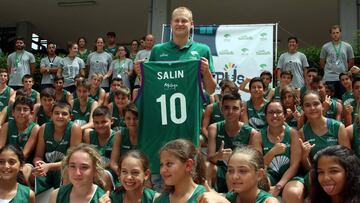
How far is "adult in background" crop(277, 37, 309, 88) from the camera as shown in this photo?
8.93m

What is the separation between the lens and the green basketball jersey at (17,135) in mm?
5602

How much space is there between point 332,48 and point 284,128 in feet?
15.2

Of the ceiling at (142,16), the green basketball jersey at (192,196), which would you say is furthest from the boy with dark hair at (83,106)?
the ceiling at (142,16)

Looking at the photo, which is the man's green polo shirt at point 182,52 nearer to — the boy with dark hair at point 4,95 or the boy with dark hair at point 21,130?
the boy with dark hair at point 21,130

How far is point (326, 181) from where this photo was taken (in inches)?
118

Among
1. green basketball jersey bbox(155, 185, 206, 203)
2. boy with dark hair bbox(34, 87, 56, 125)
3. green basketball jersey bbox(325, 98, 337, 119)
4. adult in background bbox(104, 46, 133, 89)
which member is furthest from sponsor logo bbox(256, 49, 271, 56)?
green basketball jersey bbox(155, 185, 206, 203)

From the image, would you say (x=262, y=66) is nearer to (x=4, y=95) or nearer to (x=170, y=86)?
(x=4, y=95)

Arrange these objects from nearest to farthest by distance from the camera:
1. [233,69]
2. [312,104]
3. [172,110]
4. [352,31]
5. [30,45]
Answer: [172,110] < [312,104] < [233,69] < [352,31] < [30,45]

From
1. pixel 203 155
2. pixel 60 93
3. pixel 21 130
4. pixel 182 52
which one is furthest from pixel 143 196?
pixel 60 93

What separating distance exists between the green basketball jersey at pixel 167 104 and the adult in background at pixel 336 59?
516cm

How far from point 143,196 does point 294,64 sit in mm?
5911

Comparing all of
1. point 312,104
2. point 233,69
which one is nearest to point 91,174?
point 312,104

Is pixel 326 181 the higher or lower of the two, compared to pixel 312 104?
lower

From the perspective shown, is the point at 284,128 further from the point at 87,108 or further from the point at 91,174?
the point at 87,108
